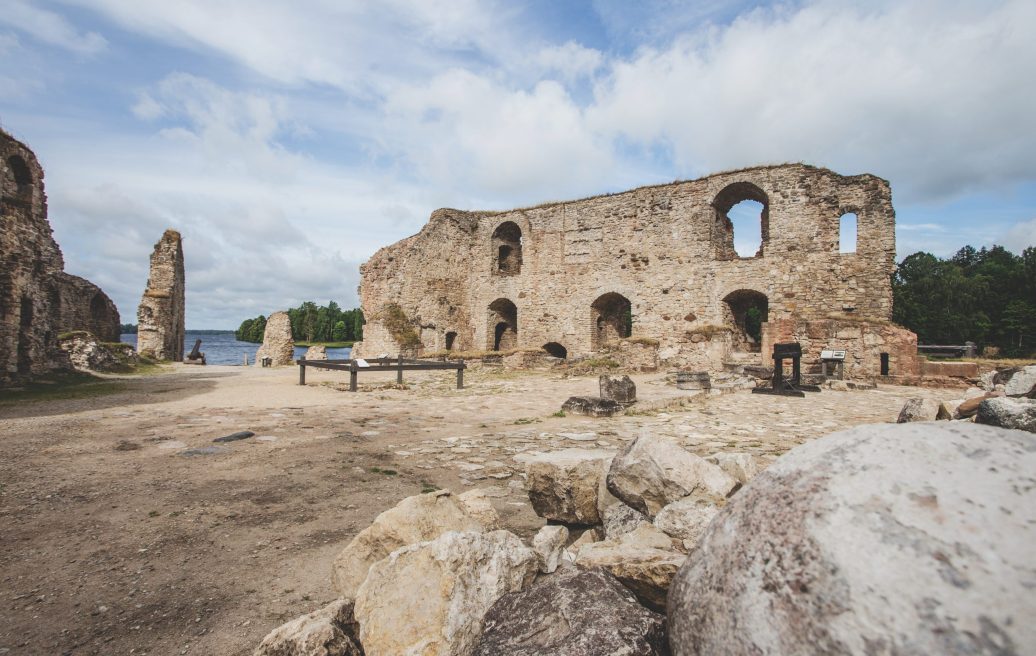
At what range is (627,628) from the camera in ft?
4.97

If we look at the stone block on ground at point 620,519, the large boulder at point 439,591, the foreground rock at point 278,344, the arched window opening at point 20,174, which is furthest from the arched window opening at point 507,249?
the large boulder at point 439,591

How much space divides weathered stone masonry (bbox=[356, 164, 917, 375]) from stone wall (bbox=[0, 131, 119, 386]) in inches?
438

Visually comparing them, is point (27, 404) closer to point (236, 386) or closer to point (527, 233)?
point (236, 386)

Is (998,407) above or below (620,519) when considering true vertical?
above

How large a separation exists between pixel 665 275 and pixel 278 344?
18928 millimetres

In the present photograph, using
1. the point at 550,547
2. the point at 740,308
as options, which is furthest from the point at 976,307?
the point at 550,547

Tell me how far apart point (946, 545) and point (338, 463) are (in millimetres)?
4923

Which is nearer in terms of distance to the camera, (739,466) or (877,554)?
(877,554)

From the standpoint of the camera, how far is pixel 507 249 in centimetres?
2475

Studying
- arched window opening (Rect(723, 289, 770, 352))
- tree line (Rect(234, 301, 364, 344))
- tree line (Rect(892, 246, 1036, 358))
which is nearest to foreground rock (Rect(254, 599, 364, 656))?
arched window opening (Rect(723, 289, 770, 352))

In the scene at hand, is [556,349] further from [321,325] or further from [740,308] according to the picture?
[321,325]

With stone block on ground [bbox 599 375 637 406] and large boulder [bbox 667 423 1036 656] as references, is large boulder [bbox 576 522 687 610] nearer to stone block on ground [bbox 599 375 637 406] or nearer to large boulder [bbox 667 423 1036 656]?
large boulder [bbox 667 423 1036 656]

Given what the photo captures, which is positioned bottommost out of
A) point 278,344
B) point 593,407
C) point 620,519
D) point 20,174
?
point 593,407

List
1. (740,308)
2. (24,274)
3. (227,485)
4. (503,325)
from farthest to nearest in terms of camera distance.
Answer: (503,325) → (740,308) → (24,274) → (227,485)
